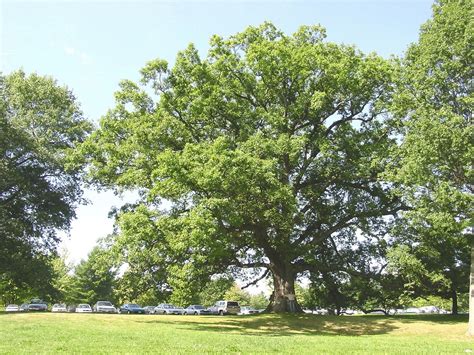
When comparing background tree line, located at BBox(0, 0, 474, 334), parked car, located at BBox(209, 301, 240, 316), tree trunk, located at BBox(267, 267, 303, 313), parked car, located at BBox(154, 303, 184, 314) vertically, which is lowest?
parked car, located at BBox(154, 303, 184, 314)

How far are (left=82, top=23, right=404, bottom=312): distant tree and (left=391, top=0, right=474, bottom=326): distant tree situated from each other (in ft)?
16.5

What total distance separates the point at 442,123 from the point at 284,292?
16047mm

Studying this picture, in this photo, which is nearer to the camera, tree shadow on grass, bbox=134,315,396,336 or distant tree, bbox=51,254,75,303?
tree shadow on grass, bbox=134,315,396,336

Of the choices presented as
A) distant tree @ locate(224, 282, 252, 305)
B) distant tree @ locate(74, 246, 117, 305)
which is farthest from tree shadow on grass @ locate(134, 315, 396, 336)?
distant tree @ locate(224, 282, 252, 305)

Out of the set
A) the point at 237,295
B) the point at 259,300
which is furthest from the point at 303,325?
the point at 259,300

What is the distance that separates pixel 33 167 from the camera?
39.9 meters

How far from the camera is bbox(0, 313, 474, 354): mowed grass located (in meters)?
12.9

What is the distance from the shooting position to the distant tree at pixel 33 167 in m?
38.3

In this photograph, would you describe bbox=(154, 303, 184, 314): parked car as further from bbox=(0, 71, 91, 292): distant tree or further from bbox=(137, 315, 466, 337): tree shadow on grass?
bbox=(137, 315, 466, 337): tree shadow on grass

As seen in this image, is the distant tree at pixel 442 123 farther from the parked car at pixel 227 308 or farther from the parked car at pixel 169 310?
the parked car at pixel 169 310

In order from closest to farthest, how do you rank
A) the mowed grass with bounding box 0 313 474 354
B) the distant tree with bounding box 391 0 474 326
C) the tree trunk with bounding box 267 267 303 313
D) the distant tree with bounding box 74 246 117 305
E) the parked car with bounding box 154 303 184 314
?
the mowed grass with bounding box 0 313 474 354 → the distant tree with bounding box 391 0 474 326 → the tree trunk with bounding box 267 267 303 313 → the parked car with bounding box 154 303 184 314 → the distant tree with bounding box 74 246 117 305

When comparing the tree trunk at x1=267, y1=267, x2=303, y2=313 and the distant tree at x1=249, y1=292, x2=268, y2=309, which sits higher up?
the tree trunk at x1=267, y1=267, x2=303, y2=313

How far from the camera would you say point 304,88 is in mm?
30062

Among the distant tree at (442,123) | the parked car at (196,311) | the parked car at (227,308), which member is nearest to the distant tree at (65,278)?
the parked car at (196,311)
